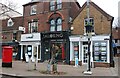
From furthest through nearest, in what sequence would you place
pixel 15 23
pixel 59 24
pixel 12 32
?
pixel 15 23 → pixel 12 32 → pixel 59 24

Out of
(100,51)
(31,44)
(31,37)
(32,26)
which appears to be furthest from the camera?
(32,26)

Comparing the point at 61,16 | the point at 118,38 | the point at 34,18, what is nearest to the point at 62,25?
the point at 61,16

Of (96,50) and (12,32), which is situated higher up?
(12,32)

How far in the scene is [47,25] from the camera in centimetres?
2912

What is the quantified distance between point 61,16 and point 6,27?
12482 mm

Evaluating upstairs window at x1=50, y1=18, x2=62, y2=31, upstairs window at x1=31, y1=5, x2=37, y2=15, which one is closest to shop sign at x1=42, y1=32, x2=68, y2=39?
upstairs window at x1=50, y1=18, x2=62, y2=31

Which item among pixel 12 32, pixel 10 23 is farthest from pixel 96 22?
pixel 10 23

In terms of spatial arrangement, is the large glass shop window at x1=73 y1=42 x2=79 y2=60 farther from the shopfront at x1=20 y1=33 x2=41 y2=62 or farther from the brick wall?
the shopfront at x1=20 y1=33 x2=41 y2=62

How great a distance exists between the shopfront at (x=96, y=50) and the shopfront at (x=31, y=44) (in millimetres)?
5391

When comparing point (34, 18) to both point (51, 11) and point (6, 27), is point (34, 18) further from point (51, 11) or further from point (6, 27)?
point (6, 27)

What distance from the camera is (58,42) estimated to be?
27.4 metres

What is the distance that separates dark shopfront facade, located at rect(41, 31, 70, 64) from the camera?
2650 cm

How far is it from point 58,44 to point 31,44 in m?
4.86

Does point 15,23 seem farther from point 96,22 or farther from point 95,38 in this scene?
point 95,38
